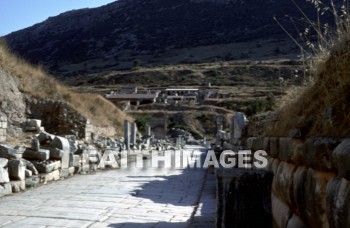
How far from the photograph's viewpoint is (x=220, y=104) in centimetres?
6034

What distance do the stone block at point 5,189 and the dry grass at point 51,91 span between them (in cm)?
1322

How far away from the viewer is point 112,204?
7875 millimetres

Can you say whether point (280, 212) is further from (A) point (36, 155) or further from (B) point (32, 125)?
(B) point (32, 125)

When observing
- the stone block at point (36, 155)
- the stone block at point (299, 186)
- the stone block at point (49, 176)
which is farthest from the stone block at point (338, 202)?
the stone block at point (36, 155)

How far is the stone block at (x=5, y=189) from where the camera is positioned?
8.38 metres

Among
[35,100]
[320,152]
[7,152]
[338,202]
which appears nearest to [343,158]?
[338,202]

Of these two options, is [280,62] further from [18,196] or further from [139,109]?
[18,196]

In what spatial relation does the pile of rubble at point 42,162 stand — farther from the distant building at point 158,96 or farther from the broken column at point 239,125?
the distant building at point 158,96

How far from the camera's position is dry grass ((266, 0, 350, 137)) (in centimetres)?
302

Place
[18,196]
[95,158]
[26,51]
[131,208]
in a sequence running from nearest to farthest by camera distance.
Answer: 1. [131,208]
2. [18,196]
3. [95,158]
4. [26,51]

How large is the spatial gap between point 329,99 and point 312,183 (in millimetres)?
629

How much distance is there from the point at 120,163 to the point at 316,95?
13423 millimetres

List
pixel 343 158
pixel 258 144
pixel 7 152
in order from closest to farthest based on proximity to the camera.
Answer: pixel 343 158 < pixel 258 144 < pixel 7 152

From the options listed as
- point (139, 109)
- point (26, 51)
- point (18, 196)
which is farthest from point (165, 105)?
point (26, 51)
